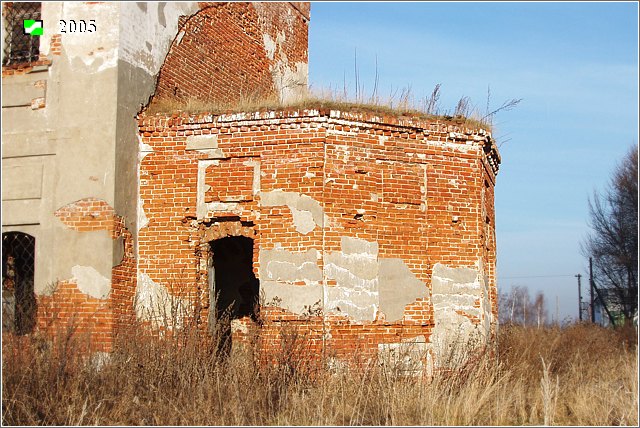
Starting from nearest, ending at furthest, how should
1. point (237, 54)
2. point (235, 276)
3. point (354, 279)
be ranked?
1. point (354, 279)
2. point (235, 276)
3. point (237, 54)

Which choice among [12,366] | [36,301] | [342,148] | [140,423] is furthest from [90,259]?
[342,148]

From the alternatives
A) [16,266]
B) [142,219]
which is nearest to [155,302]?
[142,219]

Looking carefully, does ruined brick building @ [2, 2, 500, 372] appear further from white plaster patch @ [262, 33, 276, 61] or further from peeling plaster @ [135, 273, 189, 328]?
white plaster patch @ [262, 33, 276, 61]

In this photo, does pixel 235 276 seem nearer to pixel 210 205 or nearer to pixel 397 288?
pixel 210 205

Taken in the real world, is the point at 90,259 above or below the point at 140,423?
above

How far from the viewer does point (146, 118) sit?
10.7 meters

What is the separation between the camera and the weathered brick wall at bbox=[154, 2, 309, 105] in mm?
12078

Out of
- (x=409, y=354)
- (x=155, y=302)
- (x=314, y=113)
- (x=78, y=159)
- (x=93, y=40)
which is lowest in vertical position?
(x=409, y=354)

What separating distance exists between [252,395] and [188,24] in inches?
266

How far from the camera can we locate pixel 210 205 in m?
10.5

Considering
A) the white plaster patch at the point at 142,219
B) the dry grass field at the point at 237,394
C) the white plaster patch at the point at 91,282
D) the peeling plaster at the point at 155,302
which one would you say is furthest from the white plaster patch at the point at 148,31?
the dry grass field at the point at 237,394

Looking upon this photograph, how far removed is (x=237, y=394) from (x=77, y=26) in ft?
19.0

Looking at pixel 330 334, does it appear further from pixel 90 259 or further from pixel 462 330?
pixel 90 259

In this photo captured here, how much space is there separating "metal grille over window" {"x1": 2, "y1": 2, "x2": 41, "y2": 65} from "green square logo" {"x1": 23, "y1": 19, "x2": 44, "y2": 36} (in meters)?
0.02
